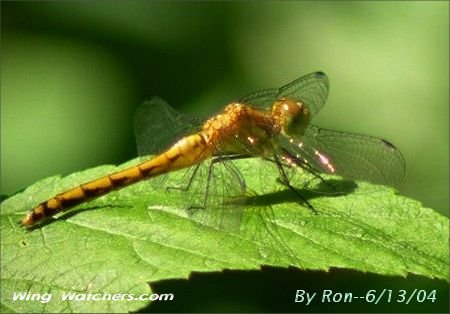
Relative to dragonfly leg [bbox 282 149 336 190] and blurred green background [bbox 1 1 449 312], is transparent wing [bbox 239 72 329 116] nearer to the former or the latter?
dragonfly leg [bbox 282 149 336 190]

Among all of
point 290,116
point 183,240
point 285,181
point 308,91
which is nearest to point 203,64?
point 308,91

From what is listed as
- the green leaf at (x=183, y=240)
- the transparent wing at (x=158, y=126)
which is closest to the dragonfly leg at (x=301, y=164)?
the green leaf at (x=183, y=240)

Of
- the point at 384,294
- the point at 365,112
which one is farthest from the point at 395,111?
the point at 384,294

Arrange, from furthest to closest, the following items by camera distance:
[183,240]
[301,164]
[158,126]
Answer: [158,126], [301,164], [183,240]

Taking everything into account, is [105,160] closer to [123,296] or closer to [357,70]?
[357,70]

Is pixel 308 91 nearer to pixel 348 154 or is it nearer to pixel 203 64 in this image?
pixel 348 154

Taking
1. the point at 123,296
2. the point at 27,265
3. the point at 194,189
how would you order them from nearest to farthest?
the point at 123,296 → the point at 27,265 → the point at 194,189

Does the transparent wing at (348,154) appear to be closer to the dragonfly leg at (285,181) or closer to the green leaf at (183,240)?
the dragonfly leg at (285,181)
